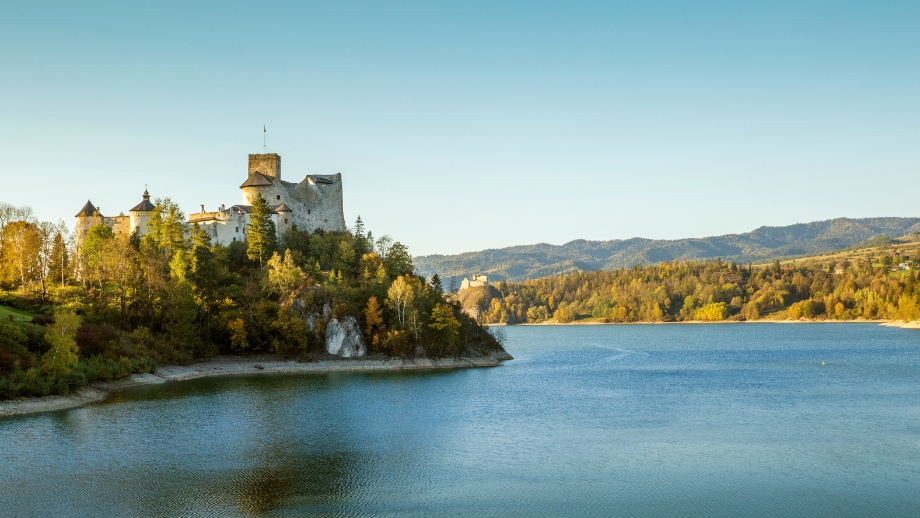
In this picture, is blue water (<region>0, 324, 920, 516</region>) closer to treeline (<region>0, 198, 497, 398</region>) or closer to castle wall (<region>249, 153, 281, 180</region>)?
treeline (<region>0, 198, 497, 398</region>)

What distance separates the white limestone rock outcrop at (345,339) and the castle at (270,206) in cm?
1532

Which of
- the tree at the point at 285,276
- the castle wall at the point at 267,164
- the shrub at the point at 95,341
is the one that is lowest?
the shrub at the point at 95,341

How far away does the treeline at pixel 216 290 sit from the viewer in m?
71.2

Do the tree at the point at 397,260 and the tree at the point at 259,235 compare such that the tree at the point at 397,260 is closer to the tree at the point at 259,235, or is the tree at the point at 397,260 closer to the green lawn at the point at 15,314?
the tree at the point at 259,235

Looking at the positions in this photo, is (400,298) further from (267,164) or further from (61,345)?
(61,345)

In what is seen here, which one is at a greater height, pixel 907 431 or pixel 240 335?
pixel 240 335

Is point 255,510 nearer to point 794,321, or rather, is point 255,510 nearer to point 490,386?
point 490,386

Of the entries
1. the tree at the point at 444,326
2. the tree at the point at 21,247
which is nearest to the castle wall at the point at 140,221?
the tree at the point at 21,247

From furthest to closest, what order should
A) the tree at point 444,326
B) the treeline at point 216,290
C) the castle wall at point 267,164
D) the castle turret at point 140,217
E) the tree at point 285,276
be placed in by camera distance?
1. the castle wall at point 267,164
2. the castle turret at point 140,217
3. the tree at point 444,326
4. the tree at point 285,276
5. the treeline at point 216,290

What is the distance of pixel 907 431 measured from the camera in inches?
1506

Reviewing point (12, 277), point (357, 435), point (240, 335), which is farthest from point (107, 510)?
point (12, 277)

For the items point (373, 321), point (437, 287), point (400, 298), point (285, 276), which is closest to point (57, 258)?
point (285, 276)

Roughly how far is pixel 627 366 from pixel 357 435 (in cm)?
4551

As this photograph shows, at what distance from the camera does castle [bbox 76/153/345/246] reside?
82.4m
